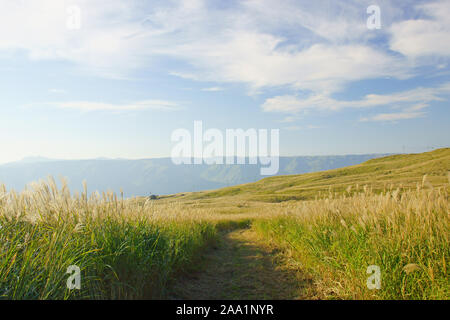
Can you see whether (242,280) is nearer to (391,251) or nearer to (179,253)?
(179,253)

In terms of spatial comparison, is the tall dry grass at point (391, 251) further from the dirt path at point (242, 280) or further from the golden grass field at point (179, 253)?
the dirt path at point (242, 280)

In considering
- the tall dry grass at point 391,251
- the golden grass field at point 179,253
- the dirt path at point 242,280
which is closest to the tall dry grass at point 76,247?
the golden grass field at point 179,253

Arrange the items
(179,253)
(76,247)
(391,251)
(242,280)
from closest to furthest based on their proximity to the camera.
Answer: (76,247) < (391,251) < (242,280) < (179,253)

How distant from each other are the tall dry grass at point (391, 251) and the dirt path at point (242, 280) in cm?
58

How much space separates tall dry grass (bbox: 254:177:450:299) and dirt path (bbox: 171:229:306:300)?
582mm

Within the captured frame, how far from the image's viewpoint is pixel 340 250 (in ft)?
16.4

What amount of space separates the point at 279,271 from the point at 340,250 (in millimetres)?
2036

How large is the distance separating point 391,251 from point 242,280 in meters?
3.17

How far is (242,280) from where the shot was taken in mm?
6008

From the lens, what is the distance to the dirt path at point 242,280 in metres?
5.08

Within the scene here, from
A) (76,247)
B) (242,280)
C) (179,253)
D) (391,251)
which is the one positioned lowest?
(242,280)

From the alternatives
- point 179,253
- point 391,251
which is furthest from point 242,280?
point 391,251

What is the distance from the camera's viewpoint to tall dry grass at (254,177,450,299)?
3.56 m
